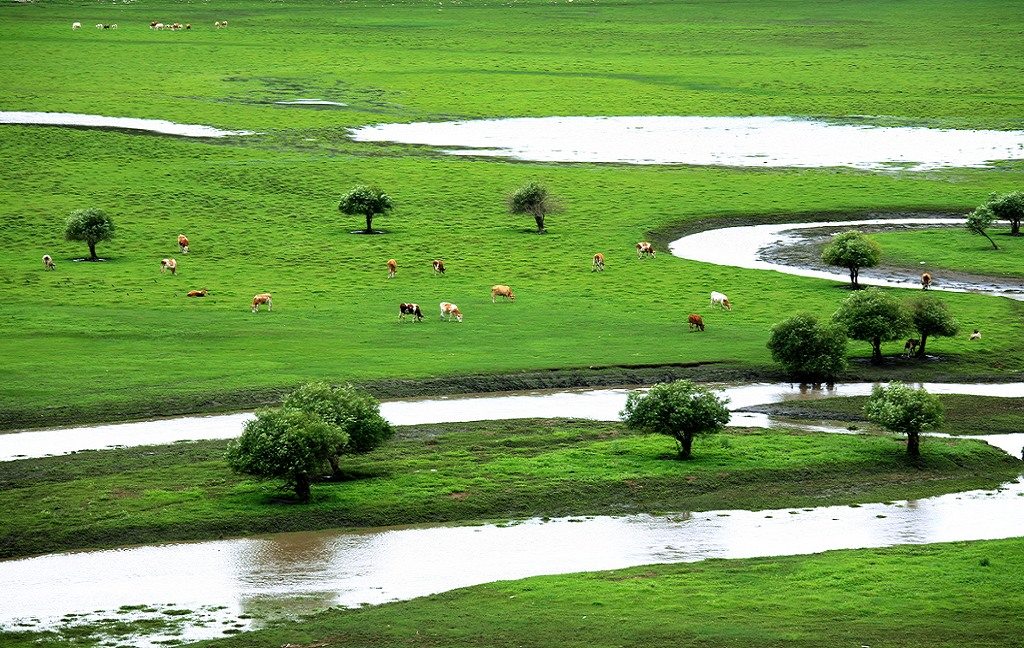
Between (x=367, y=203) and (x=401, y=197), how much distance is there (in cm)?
965

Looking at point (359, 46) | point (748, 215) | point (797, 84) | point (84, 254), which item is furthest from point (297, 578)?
point (359, 46)

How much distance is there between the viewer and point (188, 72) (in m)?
159

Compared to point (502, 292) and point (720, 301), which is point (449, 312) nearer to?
point (502, 292)

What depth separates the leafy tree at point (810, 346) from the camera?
58.0m

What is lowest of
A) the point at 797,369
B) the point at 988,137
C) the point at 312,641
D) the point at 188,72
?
the point at 312,641

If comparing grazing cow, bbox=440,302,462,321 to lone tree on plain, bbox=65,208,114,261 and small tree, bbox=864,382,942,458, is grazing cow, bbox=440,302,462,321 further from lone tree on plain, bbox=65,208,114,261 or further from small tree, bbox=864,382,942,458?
lone tree on plain, bbox=65,208,114,261

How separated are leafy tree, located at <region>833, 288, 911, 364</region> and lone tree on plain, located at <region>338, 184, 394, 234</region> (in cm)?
3549

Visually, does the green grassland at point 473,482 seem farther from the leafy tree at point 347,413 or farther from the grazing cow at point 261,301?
the grazing cow at point 261,301

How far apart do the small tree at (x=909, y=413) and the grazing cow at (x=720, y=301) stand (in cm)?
1966

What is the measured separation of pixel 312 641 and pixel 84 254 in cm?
5221

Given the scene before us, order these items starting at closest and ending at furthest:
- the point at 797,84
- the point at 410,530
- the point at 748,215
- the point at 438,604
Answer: the point at 438,604 → the point at 410,530 → the point at 748,215 → the point at 797,84

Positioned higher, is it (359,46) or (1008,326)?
(359,46)

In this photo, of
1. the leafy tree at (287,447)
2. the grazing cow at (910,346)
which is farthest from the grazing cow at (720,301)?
the leafy tree at (287,447)

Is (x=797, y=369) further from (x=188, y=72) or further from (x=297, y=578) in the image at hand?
(x=188, y=72)
